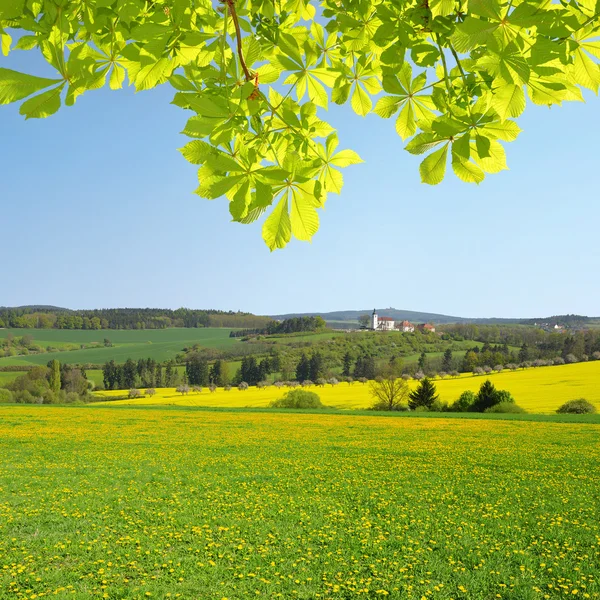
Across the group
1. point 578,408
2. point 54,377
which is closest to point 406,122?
point 578,408

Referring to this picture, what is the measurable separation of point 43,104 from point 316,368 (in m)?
73.5

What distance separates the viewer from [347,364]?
254 feet

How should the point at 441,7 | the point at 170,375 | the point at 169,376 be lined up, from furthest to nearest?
the point at 170,375
the point at 169,376
the point at 441,7

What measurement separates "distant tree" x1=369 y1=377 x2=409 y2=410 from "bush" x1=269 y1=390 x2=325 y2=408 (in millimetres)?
6319

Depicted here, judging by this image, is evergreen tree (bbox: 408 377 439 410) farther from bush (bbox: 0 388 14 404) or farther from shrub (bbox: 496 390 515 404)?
bush (bbox: 0 388 14 404)

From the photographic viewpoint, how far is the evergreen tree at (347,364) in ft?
247

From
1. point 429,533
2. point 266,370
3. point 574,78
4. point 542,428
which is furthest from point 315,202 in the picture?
point 266,370

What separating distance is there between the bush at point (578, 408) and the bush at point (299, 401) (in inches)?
818

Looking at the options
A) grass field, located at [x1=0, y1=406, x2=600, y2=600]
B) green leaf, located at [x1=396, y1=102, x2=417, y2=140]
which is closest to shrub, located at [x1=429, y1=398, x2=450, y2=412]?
grass field, located at [x1=0, y1=406, x2=600, y2=600]

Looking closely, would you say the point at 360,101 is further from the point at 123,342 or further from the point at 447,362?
the point at 123,342

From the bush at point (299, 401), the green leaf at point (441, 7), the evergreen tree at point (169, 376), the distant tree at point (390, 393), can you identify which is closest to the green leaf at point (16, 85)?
the green leaf at point (441, 7)

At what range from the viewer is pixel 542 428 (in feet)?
99.4

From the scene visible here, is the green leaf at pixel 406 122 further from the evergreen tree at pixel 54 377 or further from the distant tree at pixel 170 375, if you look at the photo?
the distant tree at pixel 170 375

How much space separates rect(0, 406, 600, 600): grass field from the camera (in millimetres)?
7289
